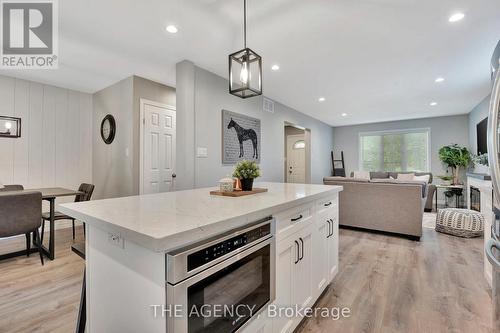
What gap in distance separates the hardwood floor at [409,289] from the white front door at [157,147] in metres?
2.95

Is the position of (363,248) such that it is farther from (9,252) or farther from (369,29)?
(9,252)

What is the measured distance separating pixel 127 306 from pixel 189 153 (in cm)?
235

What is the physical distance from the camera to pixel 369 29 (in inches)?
96.0

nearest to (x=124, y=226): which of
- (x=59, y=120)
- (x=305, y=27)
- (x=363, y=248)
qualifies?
(x=305, y=27)

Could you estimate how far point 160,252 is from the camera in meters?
0.76

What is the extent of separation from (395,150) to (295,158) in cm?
311

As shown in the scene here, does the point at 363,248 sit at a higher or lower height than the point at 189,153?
lower

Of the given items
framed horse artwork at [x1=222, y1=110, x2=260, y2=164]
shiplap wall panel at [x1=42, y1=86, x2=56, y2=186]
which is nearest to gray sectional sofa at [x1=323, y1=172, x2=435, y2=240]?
framed horse artwork at [x1=222, y1=110, x2=260, y2=164]

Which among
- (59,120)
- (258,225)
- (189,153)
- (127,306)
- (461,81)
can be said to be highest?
(461,81)

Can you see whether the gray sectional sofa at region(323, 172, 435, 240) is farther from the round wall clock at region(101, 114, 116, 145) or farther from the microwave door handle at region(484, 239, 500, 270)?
the round wall clock at region(101, 114, 116, 145)

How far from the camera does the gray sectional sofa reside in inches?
136

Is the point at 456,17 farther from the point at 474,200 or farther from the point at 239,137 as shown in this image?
the point at 474,200

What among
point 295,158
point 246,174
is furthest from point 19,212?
point 295,158

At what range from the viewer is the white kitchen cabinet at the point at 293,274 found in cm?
136
